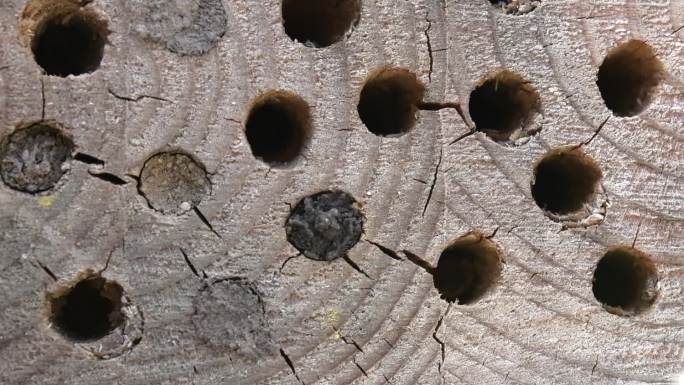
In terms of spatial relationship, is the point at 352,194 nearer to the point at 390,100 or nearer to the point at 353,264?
the point at 353,264

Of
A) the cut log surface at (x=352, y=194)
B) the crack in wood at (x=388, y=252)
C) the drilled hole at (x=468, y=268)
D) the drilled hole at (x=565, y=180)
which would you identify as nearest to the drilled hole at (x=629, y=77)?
the cut log surface at (x=352, y=194)

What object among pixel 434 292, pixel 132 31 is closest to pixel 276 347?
pixel 434 292

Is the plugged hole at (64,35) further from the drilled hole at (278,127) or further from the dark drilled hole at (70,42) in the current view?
the drilled hole at (278,127)

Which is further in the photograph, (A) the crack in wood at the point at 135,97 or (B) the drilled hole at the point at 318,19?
(B) the drilled hole at the point at 318,19

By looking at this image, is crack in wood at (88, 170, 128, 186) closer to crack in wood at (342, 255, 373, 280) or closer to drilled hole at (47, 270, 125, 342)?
drilled hole at (47, 270, 125, 342)

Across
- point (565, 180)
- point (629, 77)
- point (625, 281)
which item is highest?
point (629, 77)

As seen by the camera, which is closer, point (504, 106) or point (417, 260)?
point (417, 260)

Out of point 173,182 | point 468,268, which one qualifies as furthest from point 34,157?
point 468,268

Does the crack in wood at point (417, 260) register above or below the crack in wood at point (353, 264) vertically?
below
